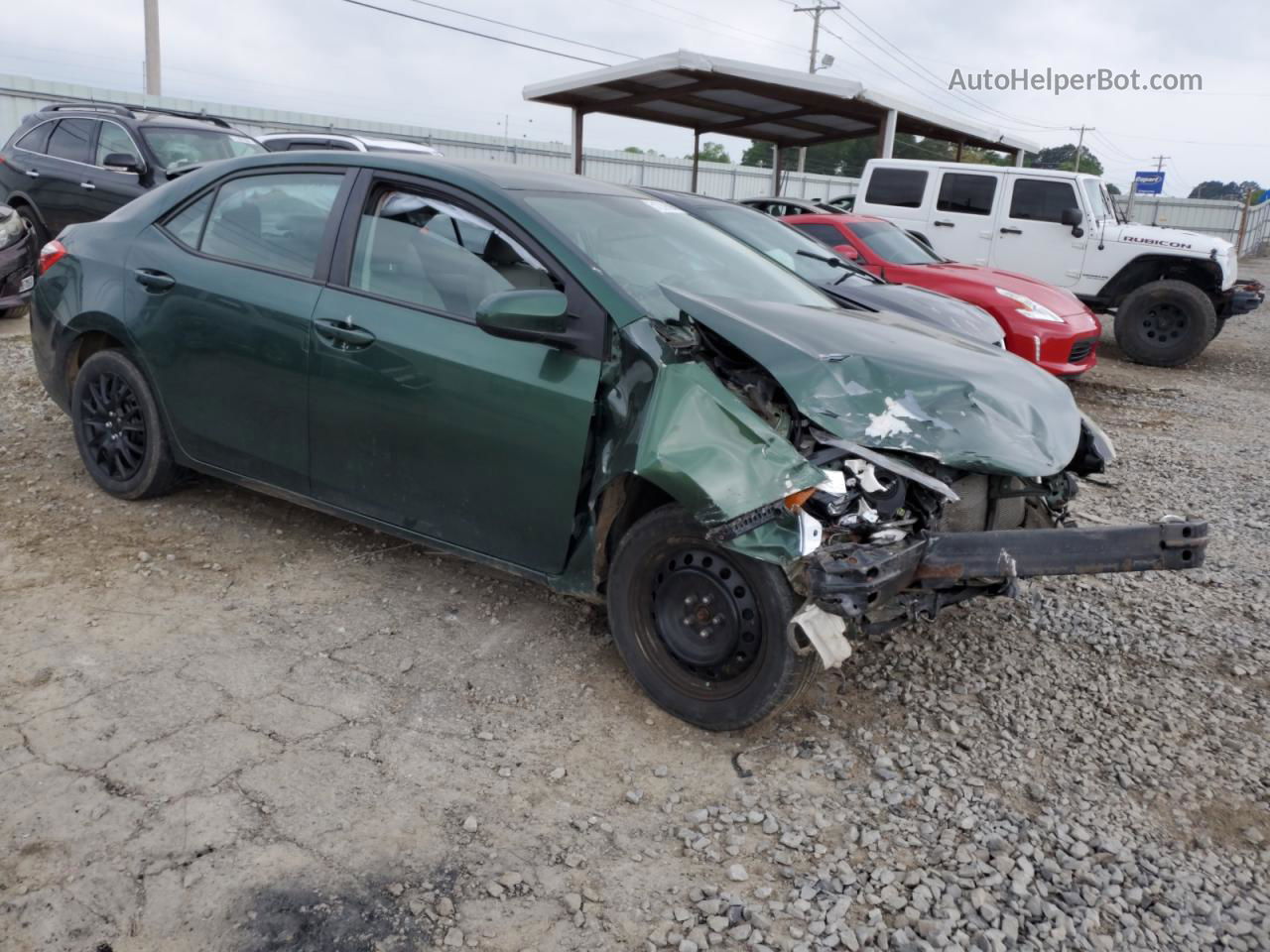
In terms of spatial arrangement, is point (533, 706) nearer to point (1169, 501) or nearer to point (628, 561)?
point (628, 561)

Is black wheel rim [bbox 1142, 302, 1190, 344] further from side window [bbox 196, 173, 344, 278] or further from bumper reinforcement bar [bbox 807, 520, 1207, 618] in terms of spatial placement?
side window [bbox 196, 173, 344, 278]

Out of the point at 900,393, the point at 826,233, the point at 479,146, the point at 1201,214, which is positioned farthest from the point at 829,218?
the point at 1201,214

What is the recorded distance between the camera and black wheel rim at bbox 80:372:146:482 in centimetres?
434

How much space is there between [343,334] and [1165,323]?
10.2 metres

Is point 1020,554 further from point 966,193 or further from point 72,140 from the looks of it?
point 72,140

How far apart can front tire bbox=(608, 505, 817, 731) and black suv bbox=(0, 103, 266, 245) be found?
8828 mm

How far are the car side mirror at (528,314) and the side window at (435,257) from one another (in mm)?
166

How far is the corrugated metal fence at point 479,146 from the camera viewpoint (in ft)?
57.2

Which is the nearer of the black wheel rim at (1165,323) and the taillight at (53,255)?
the taillight at (53,255)

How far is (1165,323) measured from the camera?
10828 millimetres

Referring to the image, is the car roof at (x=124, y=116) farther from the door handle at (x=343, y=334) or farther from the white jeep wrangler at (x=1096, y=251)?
the white jeep wrangler at (x=1096, y=251)

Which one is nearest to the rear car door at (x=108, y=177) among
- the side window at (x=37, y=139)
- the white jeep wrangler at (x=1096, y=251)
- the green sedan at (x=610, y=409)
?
the side window at (x=37, y=139)

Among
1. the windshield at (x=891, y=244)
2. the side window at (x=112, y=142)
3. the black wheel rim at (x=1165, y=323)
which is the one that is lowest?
the black wheel rim at (x=1165, y=323)

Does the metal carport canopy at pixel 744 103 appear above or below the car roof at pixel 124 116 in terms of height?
above
